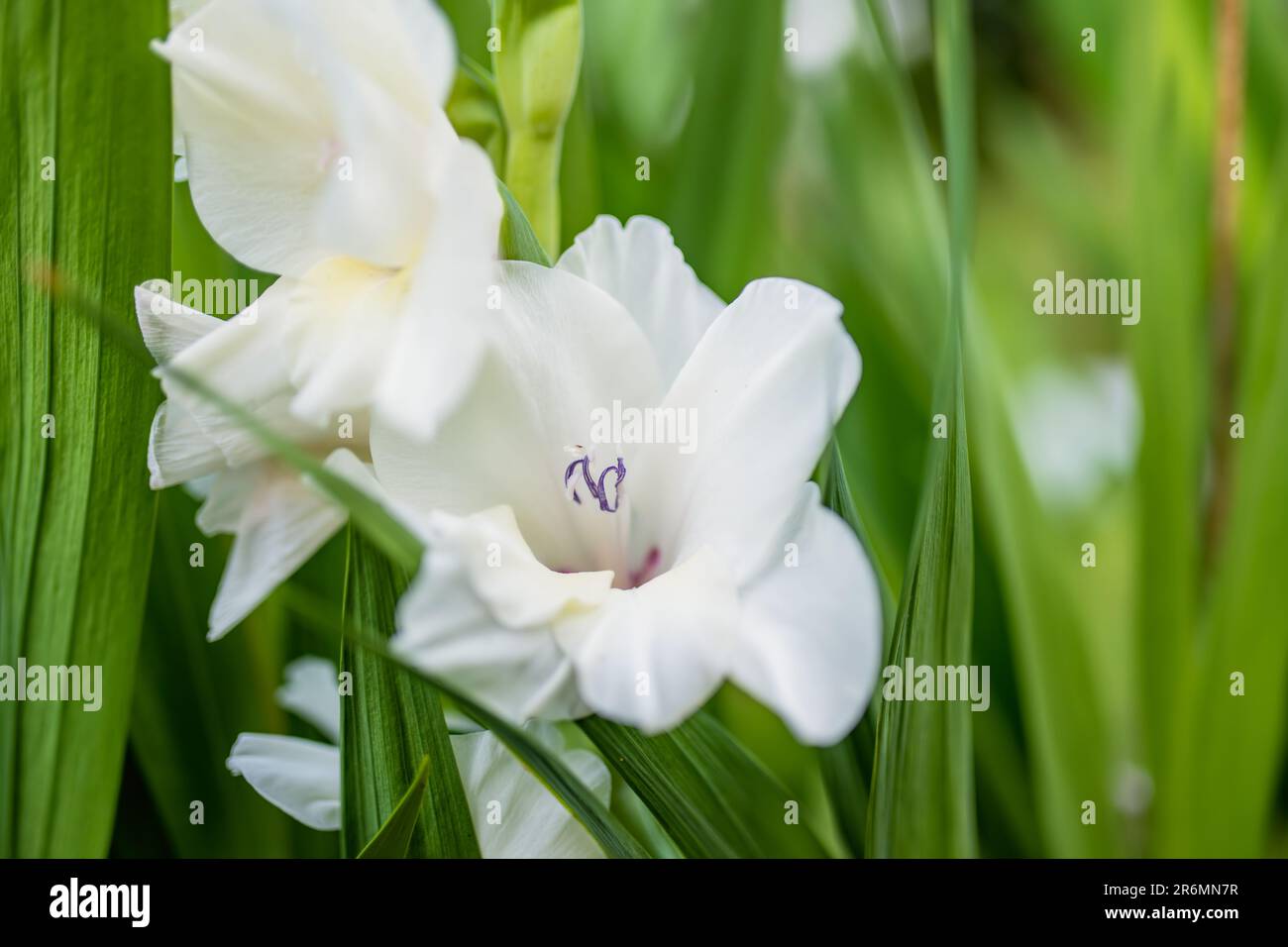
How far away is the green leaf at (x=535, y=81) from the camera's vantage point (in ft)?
1.16

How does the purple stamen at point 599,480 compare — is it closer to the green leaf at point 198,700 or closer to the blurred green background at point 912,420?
the blurred green background at point 912,420

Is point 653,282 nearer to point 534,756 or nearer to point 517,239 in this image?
point 517,239

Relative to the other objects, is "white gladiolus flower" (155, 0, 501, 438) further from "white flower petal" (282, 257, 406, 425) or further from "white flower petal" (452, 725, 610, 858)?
"white flower petal" (452, 725, 610, 858)

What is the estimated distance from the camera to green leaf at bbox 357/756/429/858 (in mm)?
323

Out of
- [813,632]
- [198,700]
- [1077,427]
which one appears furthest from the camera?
[1077,427]

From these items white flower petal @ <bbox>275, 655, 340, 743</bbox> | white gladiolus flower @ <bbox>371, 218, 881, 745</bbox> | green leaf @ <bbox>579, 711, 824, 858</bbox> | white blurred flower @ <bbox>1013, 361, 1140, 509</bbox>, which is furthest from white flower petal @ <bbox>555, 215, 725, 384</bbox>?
white blurred flower @ <bbox>1013, 361, 1140, 509</bbox>

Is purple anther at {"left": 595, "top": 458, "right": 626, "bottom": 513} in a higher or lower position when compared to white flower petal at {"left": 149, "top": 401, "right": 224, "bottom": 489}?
lower

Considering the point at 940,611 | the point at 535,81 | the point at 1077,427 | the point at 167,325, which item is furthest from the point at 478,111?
the point at 1077,427

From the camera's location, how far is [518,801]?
379mm

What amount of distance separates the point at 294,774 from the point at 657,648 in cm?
18

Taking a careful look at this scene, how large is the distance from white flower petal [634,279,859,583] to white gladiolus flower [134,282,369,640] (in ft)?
0.34

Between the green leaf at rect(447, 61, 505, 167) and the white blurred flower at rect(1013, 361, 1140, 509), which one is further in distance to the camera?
the white blurred flower at rect(1013, 361, 1140, 509)
